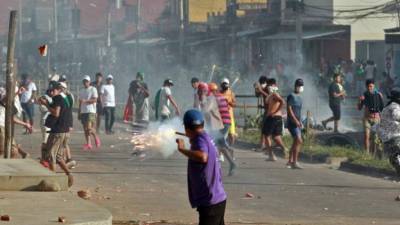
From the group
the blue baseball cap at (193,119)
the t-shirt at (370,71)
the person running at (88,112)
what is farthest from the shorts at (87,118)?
the t-shirt at (370,71)

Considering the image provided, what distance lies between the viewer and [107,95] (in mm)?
30703

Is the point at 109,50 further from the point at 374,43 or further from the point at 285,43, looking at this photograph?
the point at 374,43

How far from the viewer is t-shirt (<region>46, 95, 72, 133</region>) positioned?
18.1 meters

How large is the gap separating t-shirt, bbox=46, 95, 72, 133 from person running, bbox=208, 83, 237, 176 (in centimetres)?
304

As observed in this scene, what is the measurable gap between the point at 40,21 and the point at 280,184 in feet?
189

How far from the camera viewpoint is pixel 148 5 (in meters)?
82.7

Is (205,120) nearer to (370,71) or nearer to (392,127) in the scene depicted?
(392,127)

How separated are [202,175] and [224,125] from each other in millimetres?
10996

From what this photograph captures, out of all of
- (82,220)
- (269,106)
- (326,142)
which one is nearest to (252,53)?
(326,142)

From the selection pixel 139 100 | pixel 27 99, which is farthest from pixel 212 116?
pixel 27 99

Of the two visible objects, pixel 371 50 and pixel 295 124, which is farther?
pixel 371 50

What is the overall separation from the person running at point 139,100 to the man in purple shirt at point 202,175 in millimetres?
18911

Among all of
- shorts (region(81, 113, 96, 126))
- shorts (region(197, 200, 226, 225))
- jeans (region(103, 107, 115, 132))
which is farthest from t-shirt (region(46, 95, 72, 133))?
jeans (region(103, 107, 115, 132))

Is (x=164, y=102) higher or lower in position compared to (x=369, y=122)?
higher
